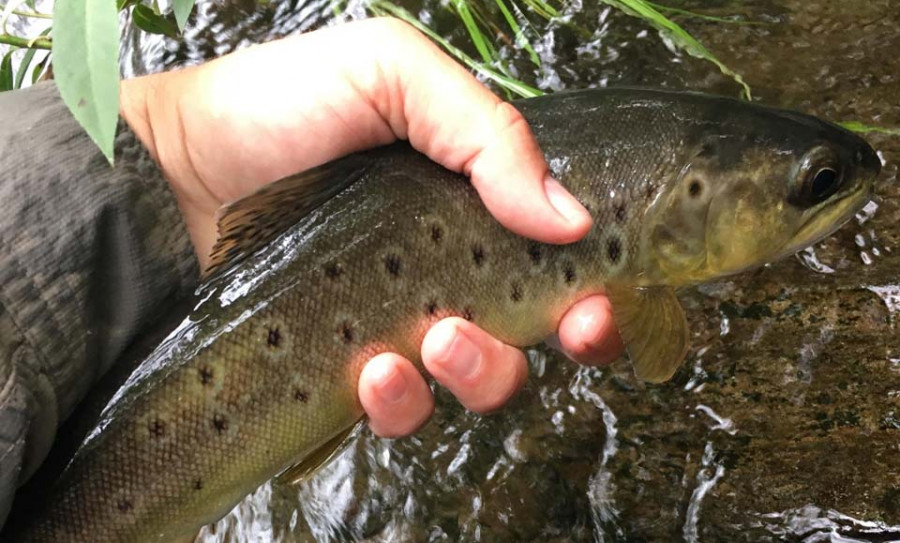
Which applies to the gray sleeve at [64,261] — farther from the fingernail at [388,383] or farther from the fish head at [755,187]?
the fish head at [755,187]

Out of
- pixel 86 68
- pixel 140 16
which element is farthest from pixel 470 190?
pixel 140 16

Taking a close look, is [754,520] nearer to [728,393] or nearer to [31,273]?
[728,393]

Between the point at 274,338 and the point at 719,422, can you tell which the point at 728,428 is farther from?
the point at 274,338

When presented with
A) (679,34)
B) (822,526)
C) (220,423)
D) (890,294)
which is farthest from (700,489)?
(679,34)

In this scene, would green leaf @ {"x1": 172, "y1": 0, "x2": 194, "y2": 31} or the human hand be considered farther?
the human hand

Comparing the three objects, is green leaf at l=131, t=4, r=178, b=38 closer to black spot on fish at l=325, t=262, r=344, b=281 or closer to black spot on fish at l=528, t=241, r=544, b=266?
black spot on fish at l=325, t=262, r=344, b=281

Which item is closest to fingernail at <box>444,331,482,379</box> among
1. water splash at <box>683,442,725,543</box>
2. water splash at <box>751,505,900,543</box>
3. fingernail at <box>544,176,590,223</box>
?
fingernail at <box>544,176,590,223</box>
